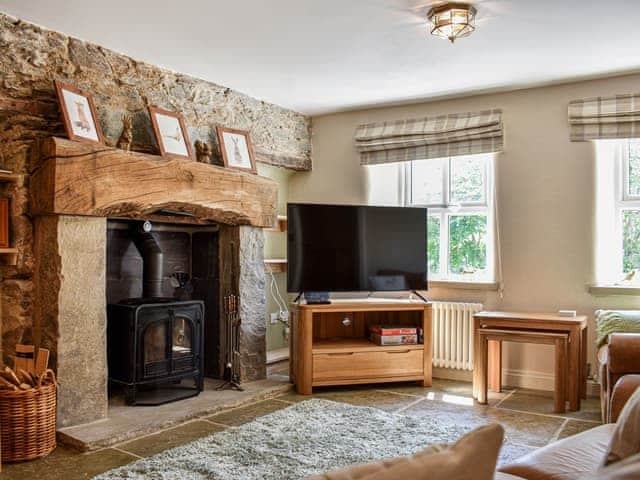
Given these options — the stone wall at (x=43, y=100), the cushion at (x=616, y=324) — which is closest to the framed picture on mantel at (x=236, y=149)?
the stone wall at (x=43, y=100)

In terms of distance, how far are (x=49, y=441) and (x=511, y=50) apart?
11.6 feet

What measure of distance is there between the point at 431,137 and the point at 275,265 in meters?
1.81

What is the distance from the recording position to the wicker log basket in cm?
283

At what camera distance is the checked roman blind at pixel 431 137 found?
179 inches

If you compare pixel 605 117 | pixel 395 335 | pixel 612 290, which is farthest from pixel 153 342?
pixel 605 117

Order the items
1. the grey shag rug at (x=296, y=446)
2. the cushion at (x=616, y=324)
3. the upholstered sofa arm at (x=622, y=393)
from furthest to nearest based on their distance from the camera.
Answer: the cushion at (x=616, y=324) → the grey shag rug at (x=296, y=446) → the upholstered sofa arm at (x=622, y=393)

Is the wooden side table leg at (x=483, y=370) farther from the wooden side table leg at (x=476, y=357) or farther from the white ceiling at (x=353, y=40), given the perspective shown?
the white ceiling at (x=353, y=40)

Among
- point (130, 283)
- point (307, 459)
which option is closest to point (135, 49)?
point (130, 283)

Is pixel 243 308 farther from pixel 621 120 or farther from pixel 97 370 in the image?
pixel 621 120

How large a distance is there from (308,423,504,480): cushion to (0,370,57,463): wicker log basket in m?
2.57

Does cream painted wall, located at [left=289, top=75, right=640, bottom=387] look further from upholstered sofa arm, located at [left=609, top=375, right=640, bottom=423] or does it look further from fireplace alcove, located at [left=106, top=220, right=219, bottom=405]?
fireplace alcove, located at [left=106, top=220, right=219, bottom=405]

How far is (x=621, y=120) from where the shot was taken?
13.2 feet

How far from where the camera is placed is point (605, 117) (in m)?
4.09

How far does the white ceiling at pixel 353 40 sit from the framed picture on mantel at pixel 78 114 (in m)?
0.37
